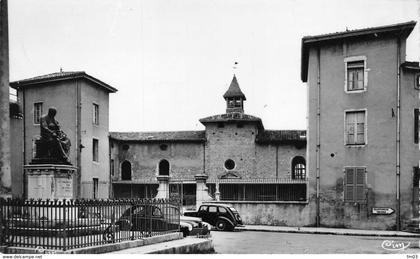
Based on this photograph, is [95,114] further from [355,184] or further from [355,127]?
[355,184]

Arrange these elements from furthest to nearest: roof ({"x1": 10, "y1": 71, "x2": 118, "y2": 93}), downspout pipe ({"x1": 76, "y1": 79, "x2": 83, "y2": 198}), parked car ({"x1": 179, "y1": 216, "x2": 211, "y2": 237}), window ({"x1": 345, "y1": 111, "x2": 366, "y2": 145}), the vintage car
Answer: roof ({"x1": 10, "y1": 71, "x2": 118, "y2": 93})
downspout pipe ({"x1": 76, "y1": 79, "x2": 83, "y2": 198})
window ({"x1": 345, "y1": 111, "x2": 366, "y2": 145})
parked car ({"x1": 179, "y1": 216, "x2": 211, "y2": 237})
the vintage car

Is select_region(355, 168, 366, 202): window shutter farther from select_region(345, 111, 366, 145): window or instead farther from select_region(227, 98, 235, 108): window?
select_region(227, 98, 235, 108): window

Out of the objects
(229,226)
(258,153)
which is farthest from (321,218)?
(258,153)

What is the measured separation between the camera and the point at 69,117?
29.4 m

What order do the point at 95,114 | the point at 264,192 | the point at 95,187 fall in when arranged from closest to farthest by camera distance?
the point at 95,187 → the point at 95,114 → the point at 264,192

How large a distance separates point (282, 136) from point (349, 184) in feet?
45.9

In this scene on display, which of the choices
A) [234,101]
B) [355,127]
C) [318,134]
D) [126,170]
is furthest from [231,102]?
[355,127]

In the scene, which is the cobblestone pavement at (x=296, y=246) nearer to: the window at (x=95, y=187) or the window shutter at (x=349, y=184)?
the window shutter at (x=349, y=184)

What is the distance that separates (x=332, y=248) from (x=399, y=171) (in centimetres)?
916

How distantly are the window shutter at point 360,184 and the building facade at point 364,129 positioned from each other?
0.05 m

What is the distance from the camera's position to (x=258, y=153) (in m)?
36.8

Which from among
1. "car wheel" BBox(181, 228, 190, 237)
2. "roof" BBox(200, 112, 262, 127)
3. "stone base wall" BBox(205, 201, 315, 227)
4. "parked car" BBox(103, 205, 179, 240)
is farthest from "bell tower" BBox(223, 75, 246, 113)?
"parked car" BBox(103, 205, 179, 240)

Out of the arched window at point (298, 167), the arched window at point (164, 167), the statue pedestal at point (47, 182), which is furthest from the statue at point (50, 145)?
the arched window at point (298, 167)

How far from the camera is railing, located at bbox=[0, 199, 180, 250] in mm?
10094
